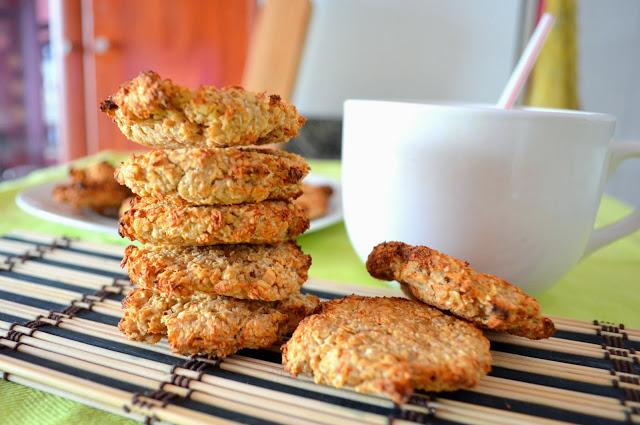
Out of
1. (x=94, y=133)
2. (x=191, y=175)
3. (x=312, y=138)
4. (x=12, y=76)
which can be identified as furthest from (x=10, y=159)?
(x=191, y=175)

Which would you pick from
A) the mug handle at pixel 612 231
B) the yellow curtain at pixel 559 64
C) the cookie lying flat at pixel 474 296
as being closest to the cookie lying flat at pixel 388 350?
the cookie lying flat at pixel 474 296

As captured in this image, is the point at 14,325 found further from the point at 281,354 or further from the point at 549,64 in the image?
the point at 549,64

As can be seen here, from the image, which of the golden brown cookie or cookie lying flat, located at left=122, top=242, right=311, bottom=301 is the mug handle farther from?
the golden brown cookie

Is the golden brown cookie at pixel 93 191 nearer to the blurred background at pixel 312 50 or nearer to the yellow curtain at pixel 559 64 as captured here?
the yellow curtain at pixel 559 64

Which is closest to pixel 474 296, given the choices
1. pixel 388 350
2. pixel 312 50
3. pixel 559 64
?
pixel 388 350

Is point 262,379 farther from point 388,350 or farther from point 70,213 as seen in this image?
point 70,213
